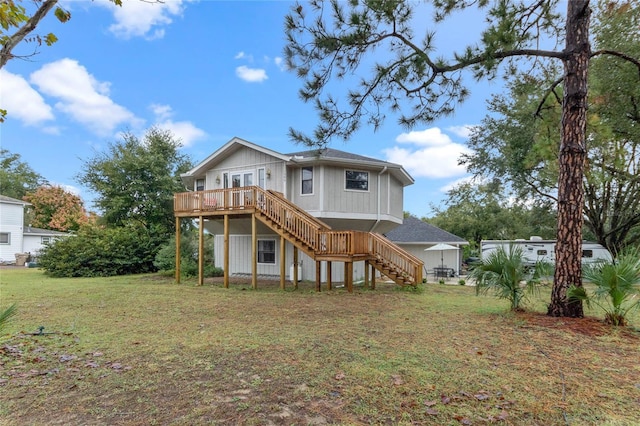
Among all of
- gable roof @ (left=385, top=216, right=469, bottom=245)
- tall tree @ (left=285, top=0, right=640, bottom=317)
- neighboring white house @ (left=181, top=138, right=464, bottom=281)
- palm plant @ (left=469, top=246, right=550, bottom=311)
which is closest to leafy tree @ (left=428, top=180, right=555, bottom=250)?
gable roof @ (left=385, top=216, right=469, bottom=245)

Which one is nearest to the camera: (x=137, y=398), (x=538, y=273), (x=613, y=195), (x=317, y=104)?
(x=137, y=398)

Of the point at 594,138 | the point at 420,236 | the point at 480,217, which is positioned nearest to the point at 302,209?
the point at 594,138

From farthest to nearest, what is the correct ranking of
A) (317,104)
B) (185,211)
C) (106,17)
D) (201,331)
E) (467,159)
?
(467,159) → (185,211) → (106,17) → (317,104) → (201,331)

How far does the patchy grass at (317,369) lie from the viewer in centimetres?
309

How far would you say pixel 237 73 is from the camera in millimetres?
14141

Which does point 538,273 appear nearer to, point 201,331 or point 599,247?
point 201,331

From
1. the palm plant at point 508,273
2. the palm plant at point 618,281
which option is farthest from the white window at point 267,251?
the palm plant at point 618,281

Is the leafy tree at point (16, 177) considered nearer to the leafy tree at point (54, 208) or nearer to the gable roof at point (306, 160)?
the leafy tree at point (54, 208)

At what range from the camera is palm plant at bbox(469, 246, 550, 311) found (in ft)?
22.3

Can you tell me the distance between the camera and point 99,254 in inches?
717

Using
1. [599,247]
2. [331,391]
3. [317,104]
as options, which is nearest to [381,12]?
[317,104]

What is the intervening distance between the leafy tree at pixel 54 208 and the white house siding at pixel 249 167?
2763cm

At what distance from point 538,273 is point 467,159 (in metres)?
13.7

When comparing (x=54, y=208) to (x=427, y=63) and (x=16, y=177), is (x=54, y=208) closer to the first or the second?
(x=16, y=177)
